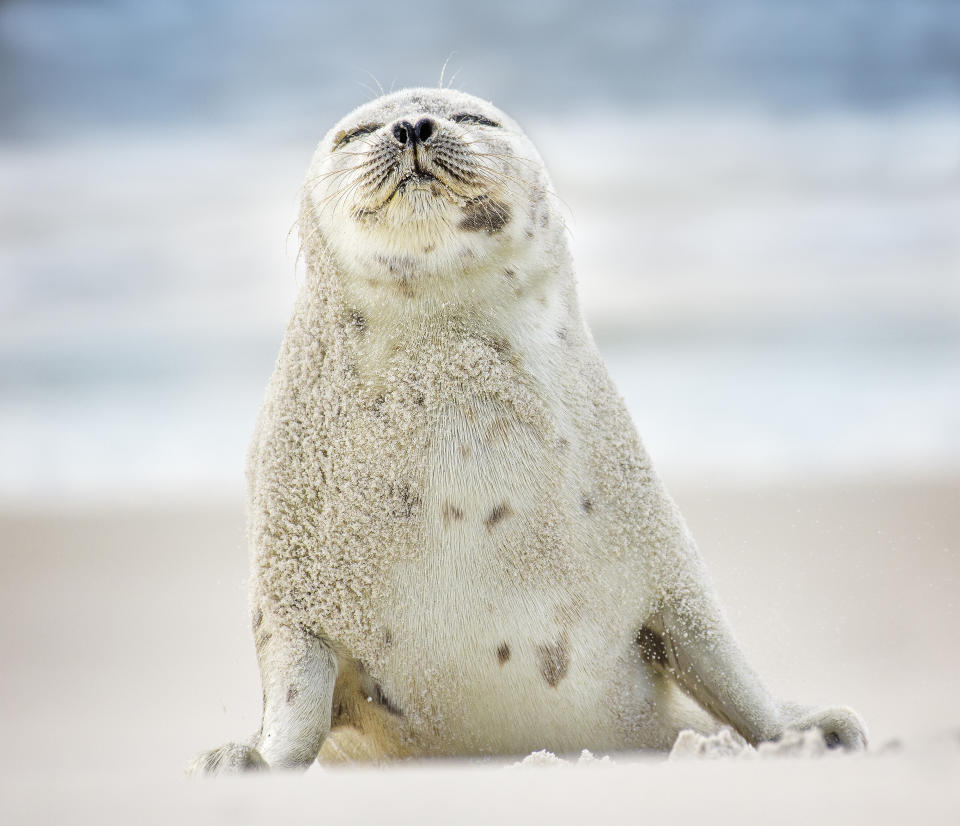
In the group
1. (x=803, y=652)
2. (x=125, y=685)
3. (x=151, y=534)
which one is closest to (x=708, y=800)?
(x=803, y=652)

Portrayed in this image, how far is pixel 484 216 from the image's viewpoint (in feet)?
10.2

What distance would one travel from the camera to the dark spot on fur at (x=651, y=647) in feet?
10.6

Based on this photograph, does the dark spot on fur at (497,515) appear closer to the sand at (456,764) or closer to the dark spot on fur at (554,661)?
the dark spot on fur at (554,661)

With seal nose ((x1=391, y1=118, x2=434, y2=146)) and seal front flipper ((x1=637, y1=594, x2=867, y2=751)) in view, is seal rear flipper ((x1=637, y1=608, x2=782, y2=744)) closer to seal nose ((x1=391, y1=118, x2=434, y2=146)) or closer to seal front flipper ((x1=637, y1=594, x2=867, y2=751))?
seal front flipper ((x1=637, y1=594, x2=867, y2=751))

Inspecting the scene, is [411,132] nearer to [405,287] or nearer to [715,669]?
[405,287]

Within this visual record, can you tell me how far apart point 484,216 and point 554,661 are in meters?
1.15

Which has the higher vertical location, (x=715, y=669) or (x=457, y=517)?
(x=457, y=517)

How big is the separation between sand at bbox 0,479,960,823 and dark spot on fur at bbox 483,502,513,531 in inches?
23.1

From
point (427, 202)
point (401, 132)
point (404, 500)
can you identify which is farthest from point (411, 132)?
point (404, 500)

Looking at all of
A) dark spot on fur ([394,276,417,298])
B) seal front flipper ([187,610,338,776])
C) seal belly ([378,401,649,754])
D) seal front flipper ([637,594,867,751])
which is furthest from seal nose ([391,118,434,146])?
seal front flipper ([637,594,867,751])

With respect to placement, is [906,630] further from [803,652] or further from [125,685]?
[125,685]

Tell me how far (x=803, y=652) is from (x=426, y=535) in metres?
2.73

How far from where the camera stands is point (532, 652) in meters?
3.01

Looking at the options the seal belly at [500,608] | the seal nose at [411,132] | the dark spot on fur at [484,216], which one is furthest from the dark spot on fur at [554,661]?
the seal nose at [411,132]
